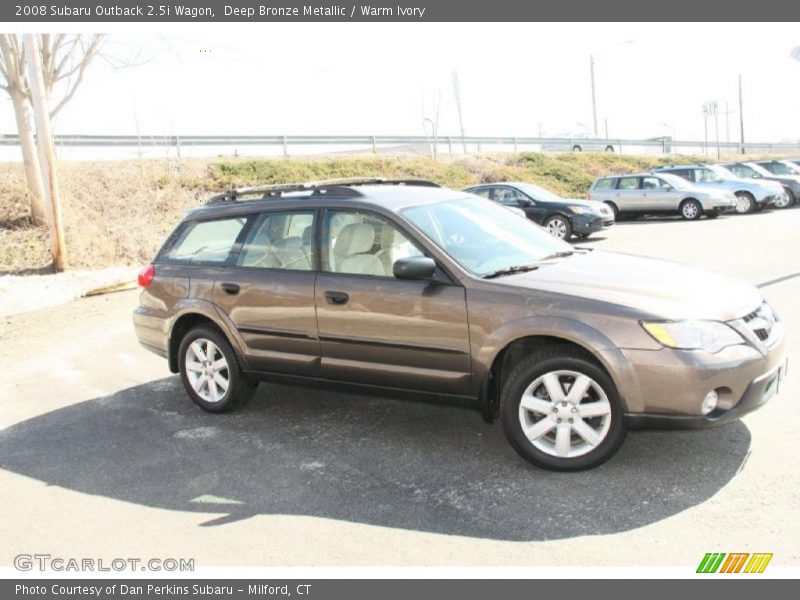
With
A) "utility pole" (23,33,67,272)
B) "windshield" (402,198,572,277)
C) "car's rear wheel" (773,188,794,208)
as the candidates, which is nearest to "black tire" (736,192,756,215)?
"car's rear wheel" (773,188,794,208)

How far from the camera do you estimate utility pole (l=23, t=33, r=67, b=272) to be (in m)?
12.6

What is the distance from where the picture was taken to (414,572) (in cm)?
346

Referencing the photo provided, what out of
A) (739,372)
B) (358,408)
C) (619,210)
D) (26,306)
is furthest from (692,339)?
(619,210)

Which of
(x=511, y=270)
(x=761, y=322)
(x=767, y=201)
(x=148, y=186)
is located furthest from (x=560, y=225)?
(x=761, y=322)

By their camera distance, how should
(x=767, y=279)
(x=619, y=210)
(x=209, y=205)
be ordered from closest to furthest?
(x=209, y=205)
(x=767, y=279)
(x=619, y=210)

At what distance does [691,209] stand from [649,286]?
57.9 feet

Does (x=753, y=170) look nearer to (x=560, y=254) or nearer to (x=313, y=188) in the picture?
(x=560, y=254)

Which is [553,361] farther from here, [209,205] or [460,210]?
[209,205]

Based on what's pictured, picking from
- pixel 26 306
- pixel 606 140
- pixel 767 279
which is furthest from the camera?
pixel 606 140

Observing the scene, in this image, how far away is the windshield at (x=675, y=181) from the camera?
21047 mm

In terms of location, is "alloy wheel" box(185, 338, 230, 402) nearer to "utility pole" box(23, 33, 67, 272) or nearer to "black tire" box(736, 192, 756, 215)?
"utility pole" box(23, 33, 67, 272)

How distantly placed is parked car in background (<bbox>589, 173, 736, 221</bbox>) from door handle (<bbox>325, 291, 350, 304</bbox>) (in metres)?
17.7

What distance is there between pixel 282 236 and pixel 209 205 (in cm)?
97

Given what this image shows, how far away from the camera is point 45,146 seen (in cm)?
1312
